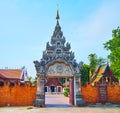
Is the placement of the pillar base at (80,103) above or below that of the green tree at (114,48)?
below

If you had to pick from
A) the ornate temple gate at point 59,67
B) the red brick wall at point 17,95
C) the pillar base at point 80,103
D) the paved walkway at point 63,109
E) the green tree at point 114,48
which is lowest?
the paved walkway at point 63,109

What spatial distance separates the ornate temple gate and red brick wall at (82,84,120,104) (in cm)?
79

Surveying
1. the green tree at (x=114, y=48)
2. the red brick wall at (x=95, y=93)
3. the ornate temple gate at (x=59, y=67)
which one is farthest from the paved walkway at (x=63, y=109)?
the green tree at (x=114, y=48)

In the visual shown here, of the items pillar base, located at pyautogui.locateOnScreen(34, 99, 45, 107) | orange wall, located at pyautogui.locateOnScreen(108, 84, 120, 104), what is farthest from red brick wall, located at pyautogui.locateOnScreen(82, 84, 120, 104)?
pillar base, located at pyautogui.locateOnScreen(34, 99, 45, 107)

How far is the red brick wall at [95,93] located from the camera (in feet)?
77.9

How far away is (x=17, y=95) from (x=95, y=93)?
7166 millimetres

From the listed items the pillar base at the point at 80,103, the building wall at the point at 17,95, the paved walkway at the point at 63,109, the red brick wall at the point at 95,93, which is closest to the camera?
the paved walkway at the point at 63,109

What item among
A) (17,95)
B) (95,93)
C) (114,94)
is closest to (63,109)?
(95,93)

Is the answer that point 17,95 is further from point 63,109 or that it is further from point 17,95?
point 63,109

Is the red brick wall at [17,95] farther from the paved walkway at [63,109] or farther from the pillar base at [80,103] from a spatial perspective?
the pillar base at [80,103]

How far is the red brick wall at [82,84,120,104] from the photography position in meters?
23.8

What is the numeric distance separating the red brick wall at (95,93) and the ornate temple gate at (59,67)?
791 millimetres

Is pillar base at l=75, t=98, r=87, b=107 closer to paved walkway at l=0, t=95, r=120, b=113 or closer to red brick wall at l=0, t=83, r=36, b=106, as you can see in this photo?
paved walkway at l=0, t=95, r=120, b=113

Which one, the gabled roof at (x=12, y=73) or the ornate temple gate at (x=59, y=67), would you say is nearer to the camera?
the ornate temple gate at (x=59, y=67)
